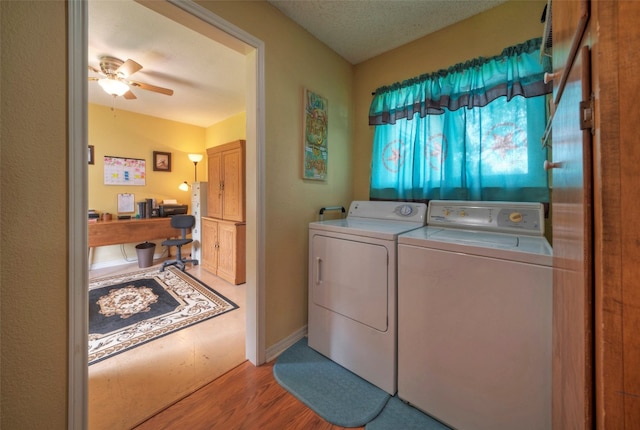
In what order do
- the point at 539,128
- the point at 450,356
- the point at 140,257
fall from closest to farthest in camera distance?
the point at 450,356 → the point at 539,128 → the point at 140,257

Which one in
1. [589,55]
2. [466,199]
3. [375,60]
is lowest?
[466,199]

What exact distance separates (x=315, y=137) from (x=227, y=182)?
1982 millimetres

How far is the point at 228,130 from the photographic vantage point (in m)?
4.41

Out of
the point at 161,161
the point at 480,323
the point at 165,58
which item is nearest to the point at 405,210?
the point at 480,323

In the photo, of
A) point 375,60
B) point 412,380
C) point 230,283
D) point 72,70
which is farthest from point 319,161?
point 230,283

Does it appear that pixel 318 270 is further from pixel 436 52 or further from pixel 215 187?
pixel 215 187

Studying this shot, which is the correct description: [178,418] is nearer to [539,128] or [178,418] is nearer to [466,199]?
[466,199]

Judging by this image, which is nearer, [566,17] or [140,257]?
[566,17]

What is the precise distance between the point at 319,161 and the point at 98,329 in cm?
249

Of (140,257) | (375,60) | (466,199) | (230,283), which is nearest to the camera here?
(466,199)

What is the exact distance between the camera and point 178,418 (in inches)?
50.1

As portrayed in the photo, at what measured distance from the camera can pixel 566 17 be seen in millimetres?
584

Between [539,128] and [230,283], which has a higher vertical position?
[539,128]

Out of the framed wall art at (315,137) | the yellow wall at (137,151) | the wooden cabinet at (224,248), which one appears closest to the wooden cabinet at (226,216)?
the wooden cabinet at (224,248)
